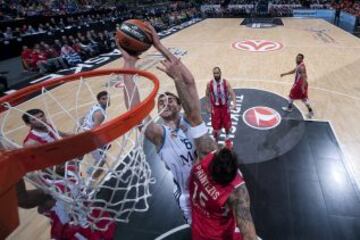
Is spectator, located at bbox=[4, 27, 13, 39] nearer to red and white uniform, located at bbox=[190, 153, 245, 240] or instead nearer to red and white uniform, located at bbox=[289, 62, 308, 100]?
red and white uniform, located at bbox=[289, 62, 308, 100]

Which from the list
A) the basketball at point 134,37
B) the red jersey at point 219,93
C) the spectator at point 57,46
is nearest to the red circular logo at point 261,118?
the red jersey at point 219,93

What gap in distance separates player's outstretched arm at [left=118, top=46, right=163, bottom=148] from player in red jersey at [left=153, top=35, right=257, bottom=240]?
393 millimetres

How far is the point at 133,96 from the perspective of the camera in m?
2.51

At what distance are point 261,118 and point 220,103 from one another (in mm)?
2041

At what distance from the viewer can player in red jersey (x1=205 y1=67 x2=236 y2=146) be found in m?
5.76

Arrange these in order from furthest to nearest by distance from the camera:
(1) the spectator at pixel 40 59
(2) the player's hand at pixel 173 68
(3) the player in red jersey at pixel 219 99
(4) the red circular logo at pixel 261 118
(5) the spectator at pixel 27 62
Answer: (5) the spectator at pixel 27 62 → (1) the spectator at pixel 40 59 → (4) the red circular logo at pixel 261 118 → (3) the player in red jersey at pixel 219 99 → (2) the player's hand at pixel 173 68

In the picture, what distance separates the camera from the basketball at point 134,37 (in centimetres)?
247

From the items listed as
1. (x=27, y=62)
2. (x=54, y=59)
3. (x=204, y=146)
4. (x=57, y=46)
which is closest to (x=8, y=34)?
(x=57, y=46)

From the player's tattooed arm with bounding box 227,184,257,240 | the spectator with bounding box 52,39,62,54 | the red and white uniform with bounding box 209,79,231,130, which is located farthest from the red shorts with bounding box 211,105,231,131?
the spectator with bounding box 52,39,62,54

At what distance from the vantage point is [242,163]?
18.8 ft

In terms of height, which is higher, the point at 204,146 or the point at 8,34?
the point at 204,146

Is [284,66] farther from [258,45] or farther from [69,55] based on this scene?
[69,55]

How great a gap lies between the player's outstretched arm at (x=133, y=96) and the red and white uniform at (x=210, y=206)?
0.61 metres

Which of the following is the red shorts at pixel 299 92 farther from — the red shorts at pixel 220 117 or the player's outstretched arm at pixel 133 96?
the player's outstretched arm at pixel 133 96
